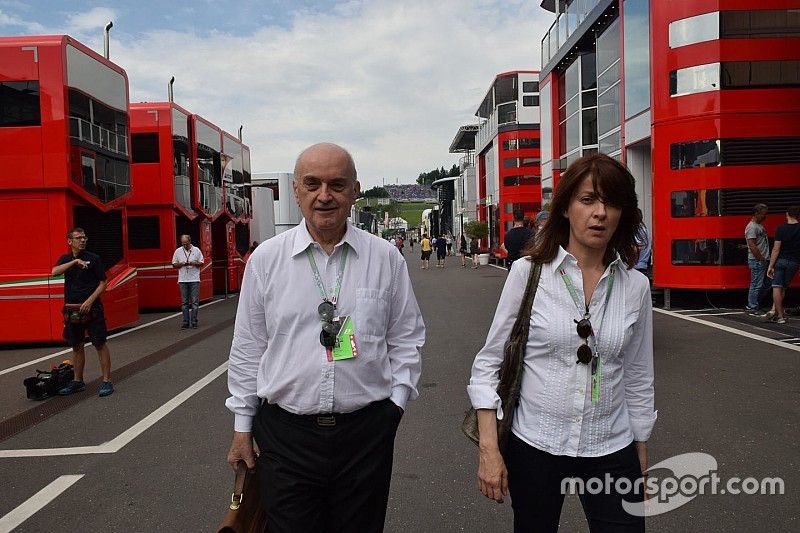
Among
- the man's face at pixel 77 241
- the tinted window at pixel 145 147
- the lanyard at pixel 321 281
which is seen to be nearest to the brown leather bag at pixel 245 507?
the lanyard at pixel 321 281

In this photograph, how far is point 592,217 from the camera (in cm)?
237

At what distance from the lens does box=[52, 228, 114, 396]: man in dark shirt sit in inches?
311

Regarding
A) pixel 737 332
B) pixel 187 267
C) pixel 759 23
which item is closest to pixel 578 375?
pixel 737 332

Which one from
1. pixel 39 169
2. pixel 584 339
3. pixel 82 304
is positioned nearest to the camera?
pixel 584 339

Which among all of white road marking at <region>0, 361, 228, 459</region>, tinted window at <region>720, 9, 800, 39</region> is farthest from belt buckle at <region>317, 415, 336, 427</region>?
tinted window at <region>720, 9, 800, 39</region>

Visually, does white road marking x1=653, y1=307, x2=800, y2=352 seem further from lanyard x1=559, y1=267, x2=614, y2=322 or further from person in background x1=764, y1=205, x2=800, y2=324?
lanyard x1=559, y1=267, x2=614, y2=322

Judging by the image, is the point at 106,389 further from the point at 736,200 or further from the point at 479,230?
the point at 479,230

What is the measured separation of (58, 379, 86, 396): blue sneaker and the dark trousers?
6.89 meters

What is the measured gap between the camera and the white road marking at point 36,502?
4277 mm

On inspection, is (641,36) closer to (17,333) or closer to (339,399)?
(17,333)

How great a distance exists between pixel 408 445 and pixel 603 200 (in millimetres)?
3564

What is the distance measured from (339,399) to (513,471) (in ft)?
2.11

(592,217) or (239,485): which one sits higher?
(592,217)

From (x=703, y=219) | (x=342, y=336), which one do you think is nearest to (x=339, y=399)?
(x=342, y=336)
